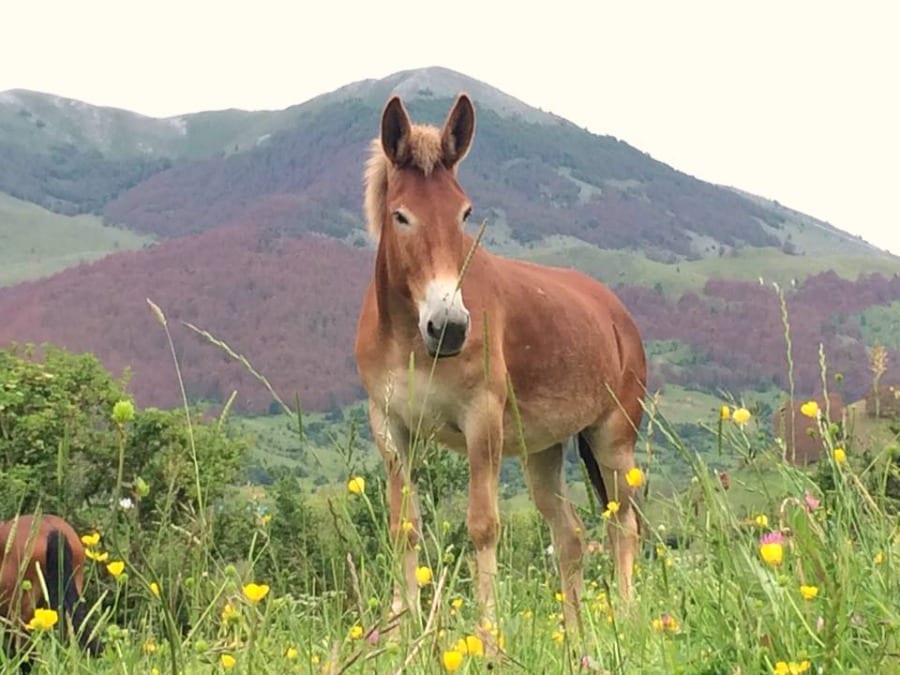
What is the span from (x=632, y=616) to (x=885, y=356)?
3.58 ft

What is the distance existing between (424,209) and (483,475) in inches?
67.0

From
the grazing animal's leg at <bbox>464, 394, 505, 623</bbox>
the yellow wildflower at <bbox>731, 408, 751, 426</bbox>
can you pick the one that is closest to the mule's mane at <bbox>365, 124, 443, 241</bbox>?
the grazing animal's leg at <bbox>464, 394, 505, 623</bbox>

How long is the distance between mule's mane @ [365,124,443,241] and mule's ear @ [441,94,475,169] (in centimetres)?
7

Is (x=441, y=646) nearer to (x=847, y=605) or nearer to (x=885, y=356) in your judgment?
(x=847, y=605)

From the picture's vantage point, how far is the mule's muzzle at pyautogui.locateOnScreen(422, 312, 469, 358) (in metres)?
5.91

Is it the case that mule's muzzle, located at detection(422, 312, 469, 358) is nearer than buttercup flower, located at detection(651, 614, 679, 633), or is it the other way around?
buttercup flower, located at detection(651, 614, 679, 633)

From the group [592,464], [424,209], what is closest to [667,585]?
[424,209]

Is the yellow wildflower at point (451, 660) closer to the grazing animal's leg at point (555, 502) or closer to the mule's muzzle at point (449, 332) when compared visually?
the mule's muzzle at point (449, 332)

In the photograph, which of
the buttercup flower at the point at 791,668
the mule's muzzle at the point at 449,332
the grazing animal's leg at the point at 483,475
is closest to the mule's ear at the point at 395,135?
the mule's muzzle at the point at 449,332

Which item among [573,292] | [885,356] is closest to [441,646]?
[885,356]

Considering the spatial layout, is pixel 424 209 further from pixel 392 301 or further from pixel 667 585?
pixel 667 585

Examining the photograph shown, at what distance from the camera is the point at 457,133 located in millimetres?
7113

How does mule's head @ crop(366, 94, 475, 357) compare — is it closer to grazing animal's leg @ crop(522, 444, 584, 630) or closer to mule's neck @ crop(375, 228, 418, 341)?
mule's neck @ crop(375, 228, 418, 341)

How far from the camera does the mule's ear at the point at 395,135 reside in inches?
271
